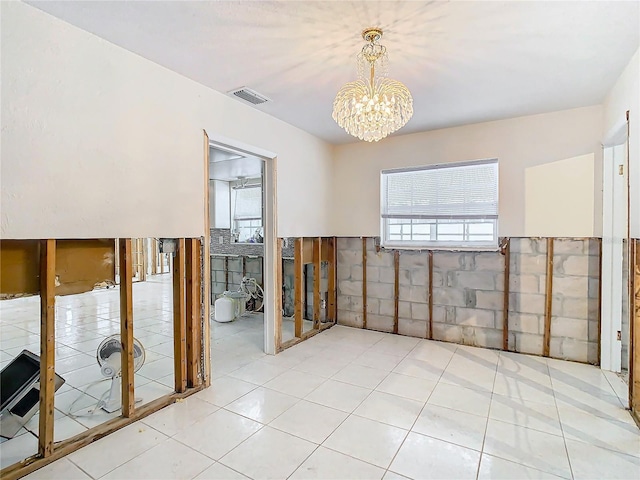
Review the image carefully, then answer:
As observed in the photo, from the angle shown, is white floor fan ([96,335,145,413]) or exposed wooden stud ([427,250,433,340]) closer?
white floor fan ([96,335,145,413])

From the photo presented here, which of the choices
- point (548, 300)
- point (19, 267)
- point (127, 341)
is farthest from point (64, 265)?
point (548, 300)

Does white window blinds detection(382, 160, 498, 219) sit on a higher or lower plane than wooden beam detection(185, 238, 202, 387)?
higher

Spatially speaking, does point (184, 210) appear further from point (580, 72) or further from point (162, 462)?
point (580, 72)

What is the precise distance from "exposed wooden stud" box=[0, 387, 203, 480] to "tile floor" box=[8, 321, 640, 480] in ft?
0.15

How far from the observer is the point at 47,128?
193cm

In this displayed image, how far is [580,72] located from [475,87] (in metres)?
0.76

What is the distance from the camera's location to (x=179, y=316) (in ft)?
9.02

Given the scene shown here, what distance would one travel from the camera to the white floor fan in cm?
250

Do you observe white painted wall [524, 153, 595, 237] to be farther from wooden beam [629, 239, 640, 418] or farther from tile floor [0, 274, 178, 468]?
tile floor [0, 274, 178, 468]

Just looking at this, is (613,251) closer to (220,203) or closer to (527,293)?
(527,293)

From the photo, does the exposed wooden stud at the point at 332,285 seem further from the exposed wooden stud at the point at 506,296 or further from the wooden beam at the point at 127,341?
the wooden beam at the point at 127,341

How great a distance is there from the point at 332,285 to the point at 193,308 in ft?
7.85

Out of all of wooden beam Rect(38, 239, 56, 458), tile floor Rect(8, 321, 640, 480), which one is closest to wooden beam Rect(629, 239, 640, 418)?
tile floor Rect(8, 321, 640, 480)

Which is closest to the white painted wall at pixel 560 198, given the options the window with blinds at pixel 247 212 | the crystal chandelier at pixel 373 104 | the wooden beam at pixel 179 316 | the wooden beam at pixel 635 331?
the wooden beam at pixel 635 331
